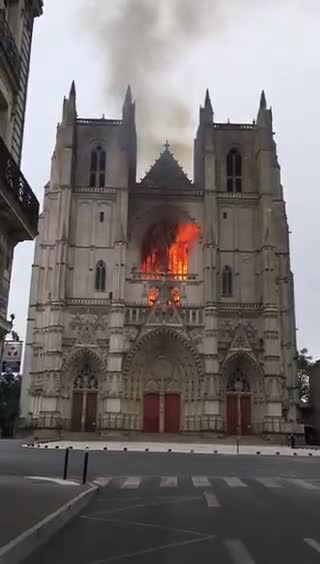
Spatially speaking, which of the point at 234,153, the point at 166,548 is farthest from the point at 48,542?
the point at 234,153

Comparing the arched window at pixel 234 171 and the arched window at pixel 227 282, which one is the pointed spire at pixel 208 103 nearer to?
the arched window at pixel 234 171

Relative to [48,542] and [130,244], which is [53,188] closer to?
[130,244]

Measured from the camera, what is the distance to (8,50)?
1298cm

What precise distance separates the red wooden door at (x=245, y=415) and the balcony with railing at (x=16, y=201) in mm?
35666

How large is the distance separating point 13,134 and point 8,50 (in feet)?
5.97

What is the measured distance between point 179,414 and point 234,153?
22.5m

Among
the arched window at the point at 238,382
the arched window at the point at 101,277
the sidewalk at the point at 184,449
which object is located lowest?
the sidewalk at the point at 184,449

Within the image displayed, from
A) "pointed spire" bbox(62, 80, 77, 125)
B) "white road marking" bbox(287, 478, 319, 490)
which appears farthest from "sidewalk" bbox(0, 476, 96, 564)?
"pointed spire" bbox(62, 80, 77, 125)

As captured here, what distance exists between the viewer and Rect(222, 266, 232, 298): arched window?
4925cm

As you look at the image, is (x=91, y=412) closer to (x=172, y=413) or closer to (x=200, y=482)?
(x=172, y=413)

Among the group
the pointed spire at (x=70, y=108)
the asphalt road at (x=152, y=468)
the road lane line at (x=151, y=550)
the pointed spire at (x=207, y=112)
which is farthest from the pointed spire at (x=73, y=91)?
the road lane line at (x=151, y=550)

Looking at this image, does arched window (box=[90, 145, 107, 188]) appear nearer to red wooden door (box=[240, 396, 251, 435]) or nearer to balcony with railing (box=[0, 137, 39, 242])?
red wooden door (box=[240, 396, 251, 435])

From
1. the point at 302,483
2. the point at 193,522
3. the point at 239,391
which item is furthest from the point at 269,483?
the point at 239,391

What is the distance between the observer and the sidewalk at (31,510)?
19.7 feet
